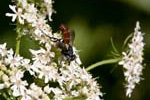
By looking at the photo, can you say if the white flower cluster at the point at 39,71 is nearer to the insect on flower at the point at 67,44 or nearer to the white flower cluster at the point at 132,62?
the insect on flower at the point at 67,44

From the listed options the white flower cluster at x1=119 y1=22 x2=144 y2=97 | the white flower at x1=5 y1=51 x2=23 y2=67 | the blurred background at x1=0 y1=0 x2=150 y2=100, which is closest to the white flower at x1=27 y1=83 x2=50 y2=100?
the white flower at x1=5 y1=51 x2=23 y2=67

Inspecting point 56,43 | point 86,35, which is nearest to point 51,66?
point 56,43

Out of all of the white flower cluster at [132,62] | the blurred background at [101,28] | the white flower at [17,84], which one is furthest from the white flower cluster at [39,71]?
the blurred background at [101,28]

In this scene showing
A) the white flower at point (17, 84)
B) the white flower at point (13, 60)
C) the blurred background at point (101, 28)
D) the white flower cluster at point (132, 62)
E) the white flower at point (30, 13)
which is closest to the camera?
the white flower at point (17, 84)

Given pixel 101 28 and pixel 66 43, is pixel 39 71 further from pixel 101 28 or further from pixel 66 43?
pixel 101 28

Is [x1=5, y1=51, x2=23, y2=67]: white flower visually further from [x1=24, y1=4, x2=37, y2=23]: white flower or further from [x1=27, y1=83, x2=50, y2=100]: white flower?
[x1=24, y1=4, x2=37, y2=23]: white flower

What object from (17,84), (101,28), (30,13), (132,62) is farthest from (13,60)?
(101,28)
